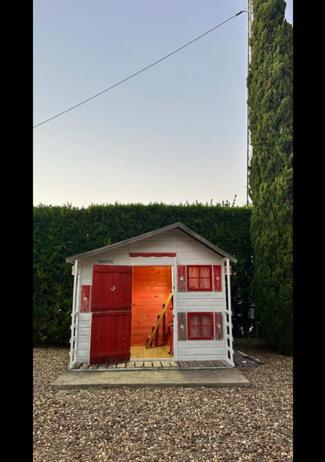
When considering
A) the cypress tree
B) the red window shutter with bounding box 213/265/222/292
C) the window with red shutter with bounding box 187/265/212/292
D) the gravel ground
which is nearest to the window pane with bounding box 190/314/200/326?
the window with red shutter with bounding box 187/265/212/292

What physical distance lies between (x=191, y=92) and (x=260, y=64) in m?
2.52

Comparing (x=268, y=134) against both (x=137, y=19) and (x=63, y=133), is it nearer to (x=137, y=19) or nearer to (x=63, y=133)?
(x=137, y=19)

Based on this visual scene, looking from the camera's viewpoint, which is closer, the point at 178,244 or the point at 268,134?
the point at 178,244

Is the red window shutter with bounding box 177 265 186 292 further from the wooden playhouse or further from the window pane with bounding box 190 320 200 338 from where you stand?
the window pane with bounding box 190 320 200 338

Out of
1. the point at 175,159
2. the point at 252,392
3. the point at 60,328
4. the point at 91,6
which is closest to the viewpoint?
the point at 252,392

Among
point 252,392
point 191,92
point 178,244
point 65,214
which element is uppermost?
point 191,92

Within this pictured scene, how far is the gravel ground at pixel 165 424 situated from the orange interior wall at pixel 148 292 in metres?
4.62

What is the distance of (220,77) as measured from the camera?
440 inches

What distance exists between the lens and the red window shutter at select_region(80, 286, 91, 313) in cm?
838

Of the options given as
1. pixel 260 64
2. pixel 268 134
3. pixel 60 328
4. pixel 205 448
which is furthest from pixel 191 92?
pixel 205 448

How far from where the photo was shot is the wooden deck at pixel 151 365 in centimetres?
785

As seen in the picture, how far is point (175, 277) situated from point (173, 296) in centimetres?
50

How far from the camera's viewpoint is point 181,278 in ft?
28.5

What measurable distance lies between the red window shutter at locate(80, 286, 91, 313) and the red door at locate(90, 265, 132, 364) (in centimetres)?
26
